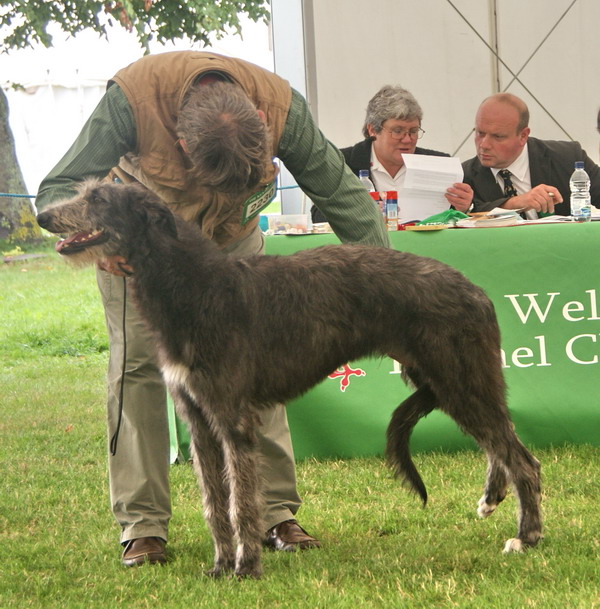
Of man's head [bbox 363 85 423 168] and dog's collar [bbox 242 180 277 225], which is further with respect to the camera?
man's head [bbox 363 85 423 168]

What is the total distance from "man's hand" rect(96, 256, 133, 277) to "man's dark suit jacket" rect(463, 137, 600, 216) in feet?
11.2

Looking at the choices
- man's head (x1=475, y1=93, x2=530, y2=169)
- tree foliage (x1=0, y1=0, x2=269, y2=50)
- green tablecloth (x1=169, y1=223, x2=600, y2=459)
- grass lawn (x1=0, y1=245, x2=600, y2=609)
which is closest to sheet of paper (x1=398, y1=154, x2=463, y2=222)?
man's head (x1=475, y1=93, x2=530, y2=169)

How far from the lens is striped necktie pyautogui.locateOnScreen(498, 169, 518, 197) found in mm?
6227

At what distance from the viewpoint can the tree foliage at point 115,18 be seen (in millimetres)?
11133

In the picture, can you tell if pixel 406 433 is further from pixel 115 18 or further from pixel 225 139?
pixel 115 18

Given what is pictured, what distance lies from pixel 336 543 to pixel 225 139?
1.74 meters

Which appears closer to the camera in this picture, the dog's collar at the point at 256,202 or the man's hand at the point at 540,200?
the dog's collar at the point at 256,202

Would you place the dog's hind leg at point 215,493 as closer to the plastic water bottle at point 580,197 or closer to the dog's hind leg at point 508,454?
the dog's hind leg at point 508,454

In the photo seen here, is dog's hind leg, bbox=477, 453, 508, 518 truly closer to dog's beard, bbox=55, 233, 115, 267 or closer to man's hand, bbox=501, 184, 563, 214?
dog's beard, bbox=55, 233, 115, 267

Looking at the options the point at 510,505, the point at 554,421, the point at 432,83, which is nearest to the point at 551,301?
the point at 554,421

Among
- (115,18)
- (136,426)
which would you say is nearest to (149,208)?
(136,426)

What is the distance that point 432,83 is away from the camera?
27.1 feet

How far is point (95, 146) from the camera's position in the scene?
3312 mm

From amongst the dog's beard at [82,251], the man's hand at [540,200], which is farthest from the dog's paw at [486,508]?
the man's hand at [540,200]
